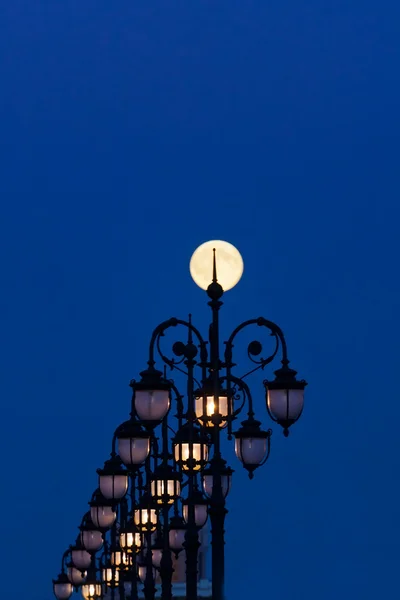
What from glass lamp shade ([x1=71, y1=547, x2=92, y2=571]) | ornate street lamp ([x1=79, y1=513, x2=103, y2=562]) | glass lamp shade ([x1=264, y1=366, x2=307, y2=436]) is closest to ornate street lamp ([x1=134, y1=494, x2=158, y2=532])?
ornate street lamp ([x1=79, y1=513, x2=103, y2=562])

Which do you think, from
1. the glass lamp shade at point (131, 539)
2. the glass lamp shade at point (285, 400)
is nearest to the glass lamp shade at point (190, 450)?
the glass lamp shade at point (285, 400)

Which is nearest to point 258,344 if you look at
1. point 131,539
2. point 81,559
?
point 131,539

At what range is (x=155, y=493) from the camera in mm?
25922

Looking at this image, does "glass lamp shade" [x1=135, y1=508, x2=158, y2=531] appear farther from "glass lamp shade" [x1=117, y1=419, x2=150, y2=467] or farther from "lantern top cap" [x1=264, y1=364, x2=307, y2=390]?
"lantern top cap" [x1=264, y1=364, x2=307, y2=390]

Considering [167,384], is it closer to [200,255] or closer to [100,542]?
[200,255]

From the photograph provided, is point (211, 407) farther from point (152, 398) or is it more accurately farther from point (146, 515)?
point (146, 515)

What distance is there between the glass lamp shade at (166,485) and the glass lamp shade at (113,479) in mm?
758

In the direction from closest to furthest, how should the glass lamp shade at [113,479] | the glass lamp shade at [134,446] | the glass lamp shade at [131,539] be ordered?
the glass lamp shade at [134,446] < the glass lamp shade at [113,479] < the glass lamp shade at [131,539]

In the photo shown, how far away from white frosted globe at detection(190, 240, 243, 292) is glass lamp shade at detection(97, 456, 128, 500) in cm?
711

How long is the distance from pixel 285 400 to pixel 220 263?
1.85m

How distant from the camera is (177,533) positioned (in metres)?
29.2

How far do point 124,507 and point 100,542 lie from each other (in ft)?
4.02

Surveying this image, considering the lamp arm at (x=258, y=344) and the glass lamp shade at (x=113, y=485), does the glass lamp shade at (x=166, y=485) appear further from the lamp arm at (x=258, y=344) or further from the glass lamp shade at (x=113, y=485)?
the lamp arm at (x=258, y=344)

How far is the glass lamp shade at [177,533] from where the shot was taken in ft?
94.8
